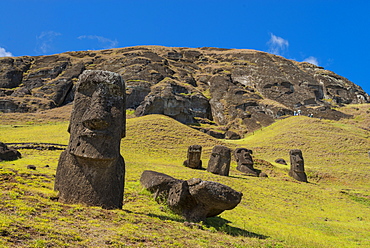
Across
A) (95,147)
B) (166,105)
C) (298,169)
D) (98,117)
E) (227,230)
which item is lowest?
(227,230)

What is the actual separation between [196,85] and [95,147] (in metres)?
92.0

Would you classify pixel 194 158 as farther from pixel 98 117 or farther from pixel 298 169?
pixel 98 117

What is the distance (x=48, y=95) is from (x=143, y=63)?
27.1m

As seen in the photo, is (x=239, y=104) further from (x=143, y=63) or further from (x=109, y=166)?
(x=109, y=166)

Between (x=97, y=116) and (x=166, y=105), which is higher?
(x=166, y=105)

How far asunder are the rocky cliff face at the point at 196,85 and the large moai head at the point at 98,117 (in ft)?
164

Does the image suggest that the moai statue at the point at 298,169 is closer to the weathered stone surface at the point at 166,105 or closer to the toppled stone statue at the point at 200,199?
the toppled stone statue at the point at 200,199

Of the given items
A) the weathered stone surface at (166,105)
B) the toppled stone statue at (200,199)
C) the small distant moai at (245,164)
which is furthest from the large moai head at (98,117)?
the weathered stone surface at (166,105)

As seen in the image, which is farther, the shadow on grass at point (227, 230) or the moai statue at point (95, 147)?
the shadow on grass at point (227, 230)

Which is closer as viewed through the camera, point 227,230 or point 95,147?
point 95,147

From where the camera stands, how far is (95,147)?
341 inches

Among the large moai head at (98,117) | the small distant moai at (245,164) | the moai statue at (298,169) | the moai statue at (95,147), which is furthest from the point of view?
the moai statue at (298,169)

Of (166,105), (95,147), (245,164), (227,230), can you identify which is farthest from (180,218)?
(166,105)

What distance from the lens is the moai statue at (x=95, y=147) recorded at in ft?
28.2
